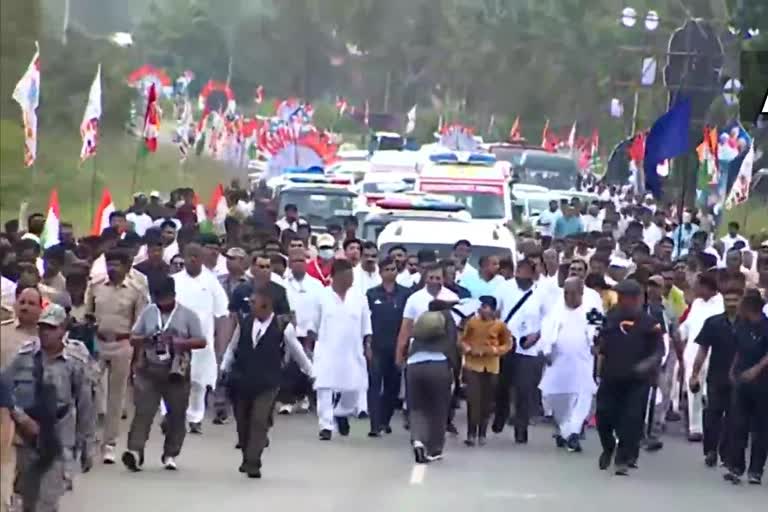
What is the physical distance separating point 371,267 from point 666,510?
20.4 ft

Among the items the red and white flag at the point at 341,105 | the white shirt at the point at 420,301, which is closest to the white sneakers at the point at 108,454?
the white shirt at the point at 420,301

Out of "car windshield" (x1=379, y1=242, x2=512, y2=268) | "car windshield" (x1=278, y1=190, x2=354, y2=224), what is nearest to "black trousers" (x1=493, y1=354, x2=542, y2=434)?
"car windshield" (x1=379, y1=242, x2=512, y2=268)

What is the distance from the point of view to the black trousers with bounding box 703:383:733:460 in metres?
17.9

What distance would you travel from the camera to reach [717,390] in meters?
18.0

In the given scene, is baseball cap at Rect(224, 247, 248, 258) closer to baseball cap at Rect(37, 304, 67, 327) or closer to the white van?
the white van

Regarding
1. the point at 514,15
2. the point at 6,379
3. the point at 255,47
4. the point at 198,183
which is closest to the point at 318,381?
the point at 6,379

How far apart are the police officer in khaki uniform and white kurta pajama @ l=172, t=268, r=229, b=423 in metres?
6.37

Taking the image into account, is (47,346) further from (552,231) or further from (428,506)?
(552,231)

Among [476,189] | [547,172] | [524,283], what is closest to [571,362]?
[524,283]

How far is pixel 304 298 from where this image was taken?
20.8m

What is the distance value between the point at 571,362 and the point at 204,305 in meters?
3.27

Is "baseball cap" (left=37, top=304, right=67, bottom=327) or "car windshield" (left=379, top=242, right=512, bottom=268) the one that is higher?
"car windshield" (left=379, top=242, right=512, bottom=268)

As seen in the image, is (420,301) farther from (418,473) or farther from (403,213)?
(403,213)

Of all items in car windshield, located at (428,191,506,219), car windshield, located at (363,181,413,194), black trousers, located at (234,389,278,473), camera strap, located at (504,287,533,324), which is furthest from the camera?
car windshield, located at (363,181,413,194)
